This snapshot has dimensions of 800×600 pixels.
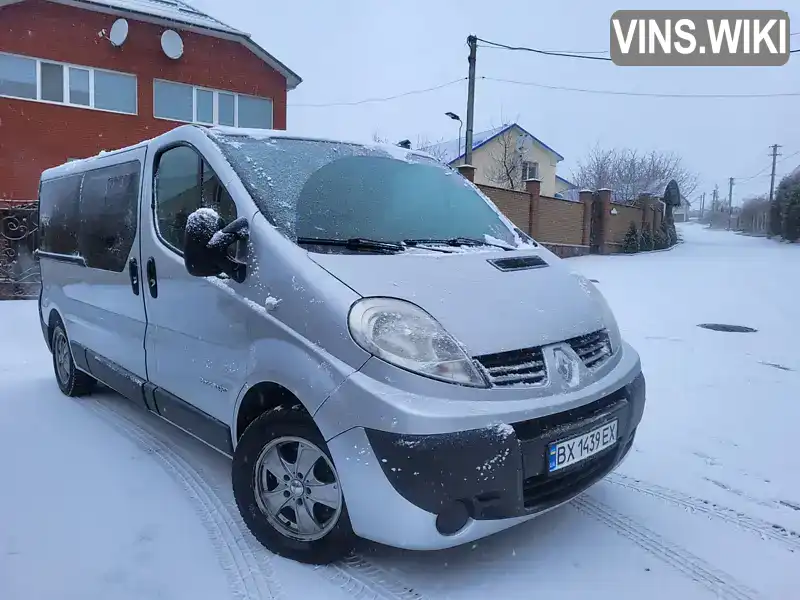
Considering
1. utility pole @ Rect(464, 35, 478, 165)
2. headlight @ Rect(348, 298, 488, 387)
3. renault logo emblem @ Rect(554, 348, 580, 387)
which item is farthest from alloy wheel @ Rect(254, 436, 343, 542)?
utility pole @ Rect(464, 35, 478, 165)

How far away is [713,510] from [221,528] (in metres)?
2.42

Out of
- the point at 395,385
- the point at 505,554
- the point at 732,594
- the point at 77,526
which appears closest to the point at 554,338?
the point at 395,385

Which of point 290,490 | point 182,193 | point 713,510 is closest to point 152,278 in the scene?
point 182,193

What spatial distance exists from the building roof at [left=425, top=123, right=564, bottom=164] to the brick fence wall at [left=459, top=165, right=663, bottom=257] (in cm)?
1018

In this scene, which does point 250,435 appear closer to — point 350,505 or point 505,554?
point 350,505

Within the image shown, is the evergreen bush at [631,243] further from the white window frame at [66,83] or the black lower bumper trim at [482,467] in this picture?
the black lower bumper trim at [482,467]

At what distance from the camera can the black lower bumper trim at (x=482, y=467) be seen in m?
2.11

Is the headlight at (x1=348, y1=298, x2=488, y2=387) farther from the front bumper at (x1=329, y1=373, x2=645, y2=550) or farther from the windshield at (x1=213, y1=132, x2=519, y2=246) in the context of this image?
the windshield at (x1=213, y1=132, x2=519, y2=246)

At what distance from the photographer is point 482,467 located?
214cm

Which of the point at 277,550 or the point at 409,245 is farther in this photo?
the point at 409,245

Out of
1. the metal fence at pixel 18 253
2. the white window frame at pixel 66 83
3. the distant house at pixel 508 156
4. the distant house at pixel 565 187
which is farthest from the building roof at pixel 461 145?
the metal fence at pixel 18 253

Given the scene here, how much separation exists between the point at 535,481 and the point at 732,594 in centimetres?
92

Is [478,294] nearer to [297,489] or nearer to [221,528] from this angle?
[297,489]

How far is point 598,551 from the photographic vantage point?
2.67 m
